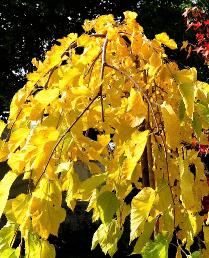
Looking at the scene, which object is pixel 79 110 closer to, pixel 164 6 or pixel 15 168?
pixel 15 168

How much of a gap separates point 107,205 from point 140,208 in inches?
5.4

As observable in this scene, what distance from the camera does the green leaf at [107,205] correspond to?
980 mm

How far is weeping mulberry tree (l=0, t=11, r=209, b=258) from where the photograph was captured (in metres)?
0.88

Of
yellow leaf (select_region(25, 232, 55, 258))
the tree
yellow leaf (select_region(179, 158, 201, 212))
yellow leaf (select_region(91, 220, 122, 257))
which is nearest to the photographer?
yellow leaf (select_region(179, 158, 201, 212))

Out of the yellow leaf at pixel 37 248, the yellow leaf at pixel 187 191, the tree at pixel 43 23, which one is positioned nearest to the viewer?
the yellow leaf at pixel 187 191

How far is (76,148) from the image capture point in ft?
3.29

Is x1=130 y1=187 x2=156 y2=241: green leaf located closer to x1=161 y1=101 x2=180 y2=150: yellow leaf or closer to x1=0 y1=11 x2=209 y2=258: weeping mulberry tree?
x1=0 y1=11 x2=209 y2=258: weeping mulberry tree

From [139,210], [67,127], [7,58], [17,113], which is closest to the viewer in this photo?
[139,210]

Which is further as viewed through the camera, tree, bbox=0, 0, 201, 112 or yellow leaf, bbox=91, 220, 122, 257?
tree, bbox=0, 0, 201, 112

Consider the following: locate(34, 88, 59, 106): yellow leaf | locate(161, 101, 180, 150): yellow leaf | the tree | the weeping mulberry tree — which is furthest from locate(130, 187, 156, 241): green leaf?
the tree

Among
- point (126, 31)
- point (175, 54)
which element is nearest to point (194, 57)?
point (175, 54)

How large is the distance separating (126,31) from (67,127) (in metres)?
0.33

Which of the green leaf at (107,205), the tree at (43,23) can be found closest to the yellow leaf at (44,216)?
the green leaf at (107,205)

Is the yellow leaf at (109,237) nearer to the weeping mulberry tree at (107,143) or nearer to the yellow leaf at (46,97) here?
the weeping mulberry tree at (107,143)
